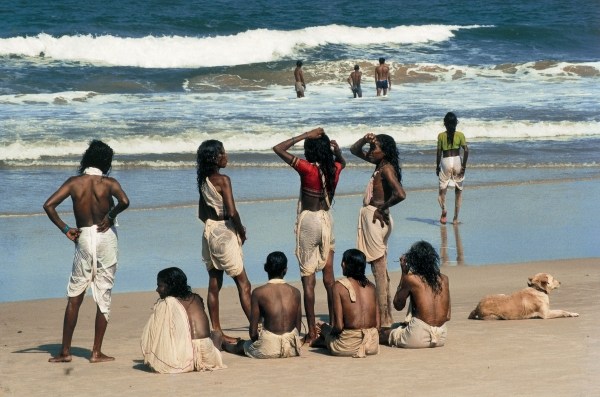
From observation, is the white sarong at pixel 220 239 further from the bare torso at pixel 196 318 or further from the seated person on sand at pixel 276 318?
the bare torso at pixel 196 318

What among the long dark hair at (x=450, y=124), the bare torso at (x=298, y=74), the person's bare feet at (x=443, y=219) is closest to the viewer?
the long dark hair at (x=450, y=124)

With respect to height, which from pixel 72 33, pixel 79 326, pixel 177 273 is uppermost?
pixel 72 33

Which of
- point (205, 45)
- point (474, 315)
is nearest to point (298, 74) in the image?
point (205, 45)

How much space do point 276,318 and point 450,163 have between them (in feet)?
20.8

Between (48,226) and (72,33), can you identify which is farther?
(72,33)

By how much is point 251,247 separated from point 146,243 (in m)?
1.19

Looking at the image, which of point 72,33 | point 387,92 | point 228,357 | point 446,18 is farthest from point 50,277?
point 446,18

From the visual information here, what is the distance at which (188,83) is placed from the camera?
32.4 meters

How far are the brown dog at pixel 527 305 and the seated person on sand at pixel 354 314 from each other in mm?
1336

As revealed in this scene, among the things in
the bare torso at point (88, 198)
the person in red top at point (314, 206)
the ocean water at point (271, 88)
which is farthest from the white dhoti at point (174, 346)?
the ocean water at point (271, 88)

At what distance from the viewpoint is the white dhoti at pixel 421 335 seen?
301 inches

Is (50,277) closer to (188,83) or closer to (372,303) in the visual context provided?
(372,303)

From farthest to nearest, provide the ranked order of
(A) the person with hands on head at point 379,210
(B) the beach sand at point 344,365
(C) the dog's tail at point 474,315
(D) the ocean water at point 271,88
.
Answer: (D) the ocean water at point 271,88 → (C) the dog's tail at point 474,315 → (A) the person with hands on head at point 379,210 → (B) the beach sand at point 344,365

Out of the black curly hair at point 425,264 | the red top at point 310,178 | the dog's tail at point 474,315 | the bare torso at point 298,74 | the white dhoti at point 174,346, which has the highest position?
the bare torso at point 298,74
